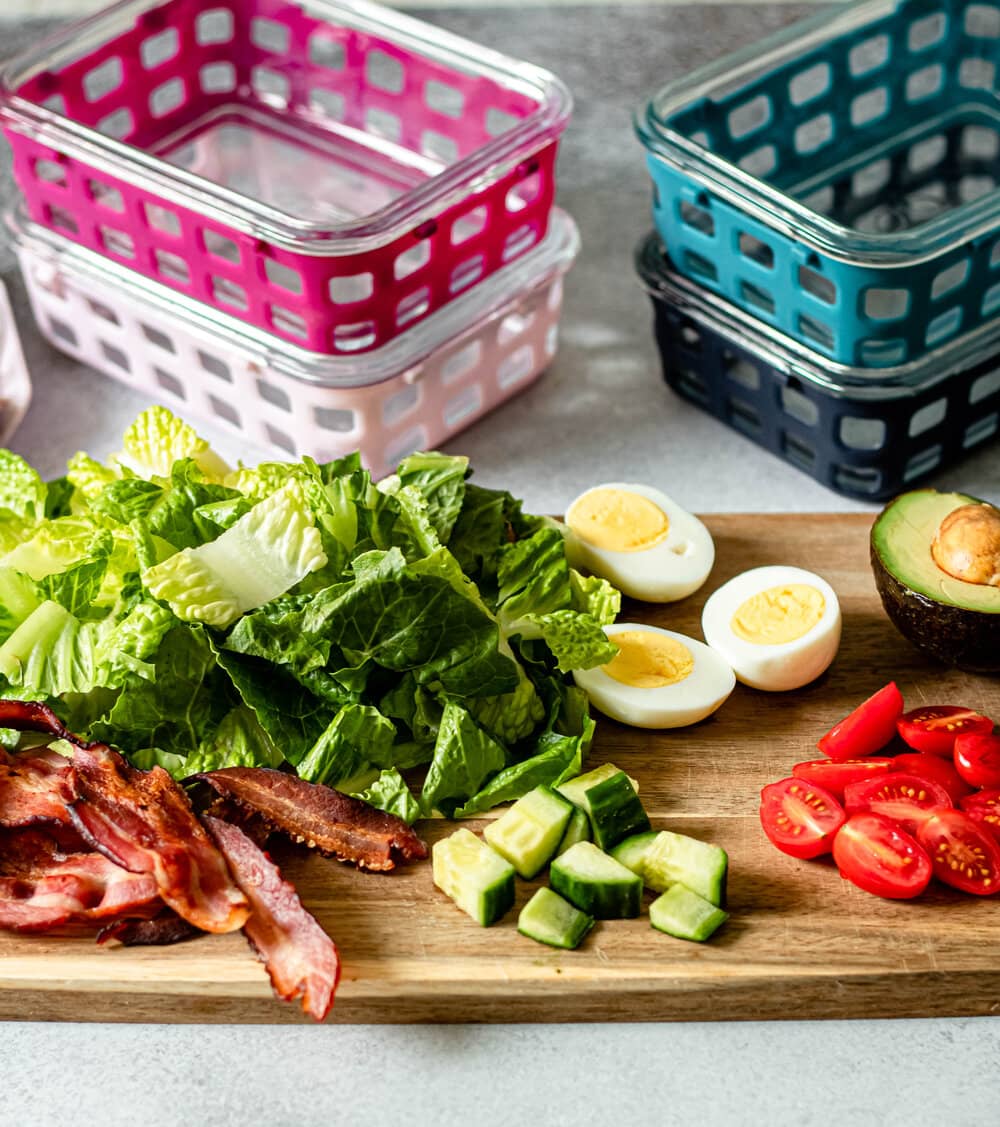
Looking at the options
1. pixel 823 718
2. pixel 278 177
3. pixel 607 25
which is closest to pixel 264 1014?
pixel 823 718

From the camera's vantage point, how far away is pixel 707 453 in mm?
3338

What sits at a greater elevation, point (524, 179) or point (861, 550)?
point (524, 179)

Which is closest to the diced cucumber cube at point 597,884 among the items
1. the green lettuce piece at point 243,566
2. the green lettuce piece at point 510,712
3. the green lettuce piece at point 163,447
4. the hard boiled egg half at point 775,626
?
the green lettuce piece at point 510,712

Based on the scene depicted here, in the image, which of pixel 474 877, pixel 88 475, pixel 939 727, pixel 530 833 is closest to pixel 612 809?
pixel 530 833

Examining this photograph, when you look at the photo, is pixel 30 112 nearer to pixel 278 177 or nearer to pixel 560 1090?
pixel 278 177

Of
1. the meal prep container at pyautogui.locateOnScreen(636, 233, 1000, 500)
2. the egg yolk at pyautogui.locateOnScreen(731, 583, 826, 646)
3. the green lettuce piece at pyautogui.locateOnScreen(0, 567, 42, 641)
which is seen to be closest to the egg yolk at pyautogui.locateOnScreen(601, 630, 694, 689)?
the egg yolk at pyautogui.locateOnScreen(731, 583, 826, 646)

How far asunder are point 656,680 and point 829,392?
750 millimetres

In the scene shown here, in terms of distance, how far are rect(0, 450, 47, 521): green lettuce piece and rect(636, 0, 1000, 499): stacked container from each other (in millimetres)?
1308

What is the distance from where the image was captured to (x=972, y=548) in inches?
96.9

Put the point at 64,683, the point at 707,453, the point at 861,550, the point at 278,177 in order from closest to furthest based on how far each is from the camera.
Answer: the point at 64,683
the point at 861,550
the point at 707,453
the point at 278,177

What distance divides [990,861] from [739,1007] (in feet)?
1.36

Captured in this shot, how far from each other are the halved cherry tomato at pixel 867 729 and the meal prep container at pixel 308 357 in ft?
3.61

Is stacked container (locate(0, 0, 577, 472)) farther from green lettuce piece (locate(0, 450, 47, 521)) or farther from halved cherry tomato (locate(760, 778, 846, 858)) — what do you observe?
halved cherry tomato (locate(760, 778, 846, 858))

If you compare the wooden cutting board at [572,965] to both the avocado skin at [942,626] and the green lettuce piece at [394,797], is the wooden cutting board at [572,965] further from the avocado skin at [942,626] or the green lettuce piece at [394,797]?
the avocado skin at [942,626]
